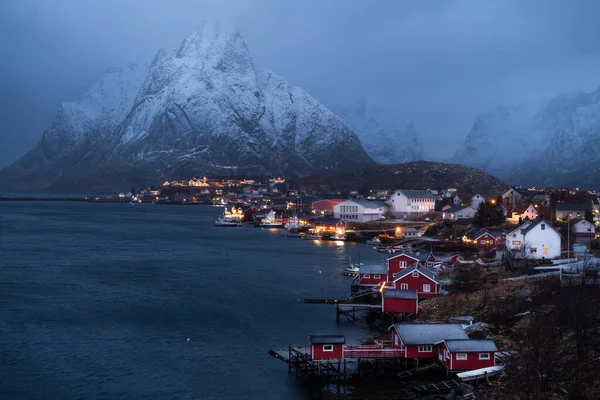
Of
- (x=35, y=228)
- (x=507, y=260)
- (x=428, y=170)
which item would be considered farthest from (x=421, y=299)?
(x=428, y=170)

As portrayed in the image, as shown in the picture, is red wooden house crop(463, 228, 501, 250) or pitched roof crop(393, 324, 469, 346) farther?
red wooden house crop(463, 228, 501, 250)

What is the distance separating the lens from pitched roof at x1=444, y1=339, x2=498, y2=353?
51.5 ft

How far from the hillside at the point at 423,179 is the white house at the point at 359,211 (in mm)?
28266

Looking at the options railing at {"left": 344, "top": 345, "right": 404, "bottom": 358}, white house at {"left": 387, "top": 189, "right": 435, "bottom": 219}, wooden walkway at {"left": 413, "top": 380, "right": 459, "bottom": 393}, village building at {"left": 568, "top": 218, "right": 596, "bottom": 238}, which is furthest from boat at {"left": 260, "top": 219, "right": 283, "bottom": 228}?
wooden walkway at {"left": 413, "top": 380, "right": 459, "bottom": 393}

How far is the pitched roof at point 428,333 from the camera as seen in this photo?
1689 centimetres

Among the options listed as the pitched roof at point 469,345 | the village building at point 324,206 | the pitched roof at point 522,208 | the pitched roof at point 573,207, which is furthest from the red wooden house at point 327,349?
the village building at point 324,206

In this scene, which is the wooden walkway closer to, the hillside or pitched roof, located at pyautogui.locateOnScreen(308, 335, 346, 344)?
pitched roof, located at pyautogui.locateOnScreen(308, 335, 346, 344)

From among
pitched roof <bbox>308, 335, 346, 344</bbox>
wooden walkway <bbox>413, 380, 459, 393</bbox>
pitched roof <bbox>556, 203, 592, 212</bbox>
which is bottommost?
wooden walkway <bbox>413, 380, 459, 393</bbox>

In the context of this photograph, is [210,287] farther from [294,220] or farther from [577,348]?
[294,220]

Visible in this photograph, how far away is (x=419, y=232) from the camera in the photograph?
165 ft

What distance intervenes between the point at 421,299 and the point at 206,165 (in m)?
166

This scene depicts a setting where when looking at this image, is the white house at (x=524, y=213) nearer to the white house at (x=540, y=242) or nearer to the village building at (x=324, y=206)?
the white house at (x=540, y=242)

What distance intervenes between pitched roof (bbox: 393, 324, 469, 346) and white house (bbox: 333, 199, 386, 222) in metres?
Answer: 43.5

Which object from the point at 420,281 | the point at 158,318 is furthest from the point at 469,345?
the point at 158,318
